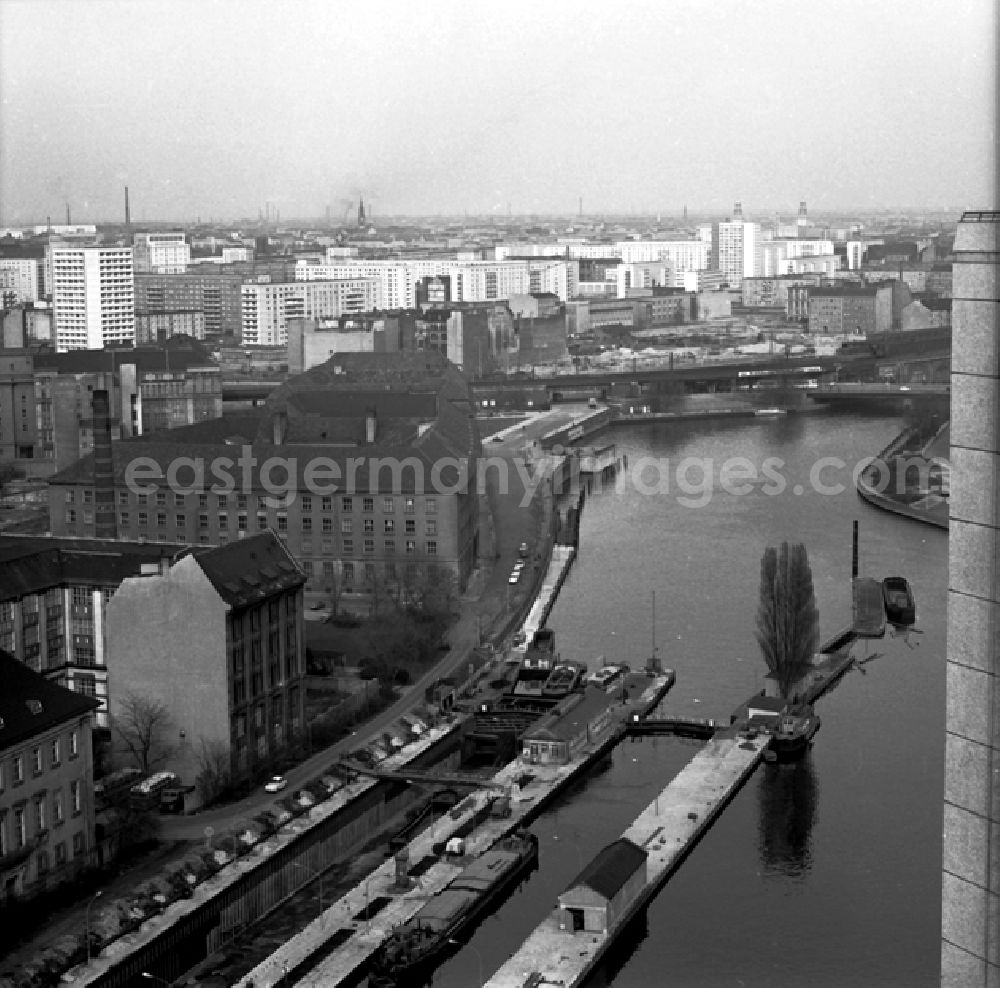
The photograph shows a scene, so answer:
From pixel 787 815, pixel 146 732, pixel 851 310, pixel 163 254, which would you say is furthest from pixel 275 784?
pixel 163 254

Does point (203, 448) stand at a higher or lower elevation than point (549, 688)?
higher

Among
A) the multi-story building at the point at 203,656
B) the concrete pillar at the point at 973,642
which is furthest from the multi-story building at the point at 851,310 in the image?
the concrete pillar at the point at 973,642

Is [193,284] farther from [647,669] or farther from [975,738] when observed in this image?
[975,738]

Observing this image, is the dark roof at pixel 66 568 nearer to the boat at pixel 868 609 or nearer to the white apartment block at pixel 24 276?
the boat at pixel 868 609

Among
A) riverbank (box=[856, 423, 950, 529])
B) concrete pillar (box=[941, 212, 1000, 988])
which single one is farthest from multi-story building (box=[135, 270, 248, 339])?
concrete pillar (box=[941, 212, 1000, 988])

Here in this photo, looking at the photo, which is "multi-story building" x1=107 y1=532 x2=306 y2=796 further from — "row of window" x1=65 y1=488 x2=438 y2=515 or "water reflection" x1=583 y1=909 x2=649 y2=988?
"row of window" x1=65 y1=488 x2=438 y2=515

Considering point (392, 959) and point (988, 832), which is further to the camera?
point (392, 959)

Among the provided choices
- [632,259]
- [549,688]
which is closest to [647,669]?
[549,688]

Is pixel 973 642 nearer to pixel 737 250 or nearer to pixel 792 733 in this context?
pixel 792 733
